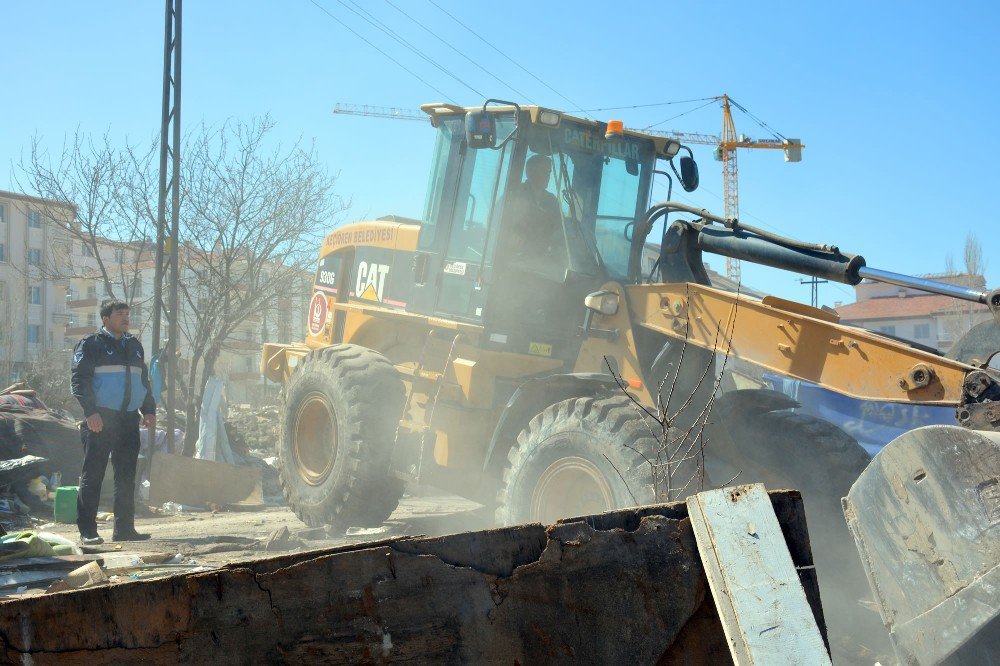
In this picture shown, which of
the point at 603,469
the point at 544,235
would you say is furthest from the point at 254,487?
the point at 603,469

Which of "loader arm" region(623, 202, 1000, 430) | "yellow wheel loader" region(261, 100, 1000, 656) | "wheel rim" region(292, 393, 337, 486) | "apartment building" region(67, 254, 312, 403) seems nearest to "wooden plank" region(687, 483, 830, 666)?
"loader arm" region(623, 202, 1000, 430)

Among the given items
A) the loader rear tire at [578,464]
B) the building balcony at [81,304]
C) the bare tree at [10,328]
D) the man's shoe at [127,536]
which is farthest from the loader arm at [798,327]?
the building balcony at [81,304]

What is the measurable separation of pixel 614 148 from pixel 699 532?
16.3 feet

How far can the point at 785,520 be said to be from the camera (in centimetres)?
246

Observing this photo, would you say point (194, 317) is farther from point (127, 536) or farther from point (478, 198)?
point (478, 198)

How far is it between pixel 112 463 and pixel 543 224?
14.0ft

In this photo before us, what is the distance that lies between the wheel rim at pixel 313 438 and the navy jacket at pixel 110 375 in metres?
1.36

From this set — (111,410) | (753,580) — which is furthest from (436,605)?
(111,410)

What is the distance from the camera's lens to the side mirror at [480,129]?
20.7 feet

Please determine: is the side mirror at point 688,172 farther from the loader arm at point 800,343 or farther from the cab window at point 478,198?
the cab window at point 478,198

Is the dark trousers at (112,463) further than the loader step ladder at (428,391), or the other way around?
the dark trousers at (112,463)

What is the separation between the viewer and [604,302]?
6215 millimetres

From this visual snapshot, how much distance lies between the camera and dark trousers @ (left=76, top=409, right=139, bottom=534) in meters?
7.36

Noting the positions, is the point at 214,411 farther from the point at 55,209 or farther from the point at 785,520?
the point at 785,520
